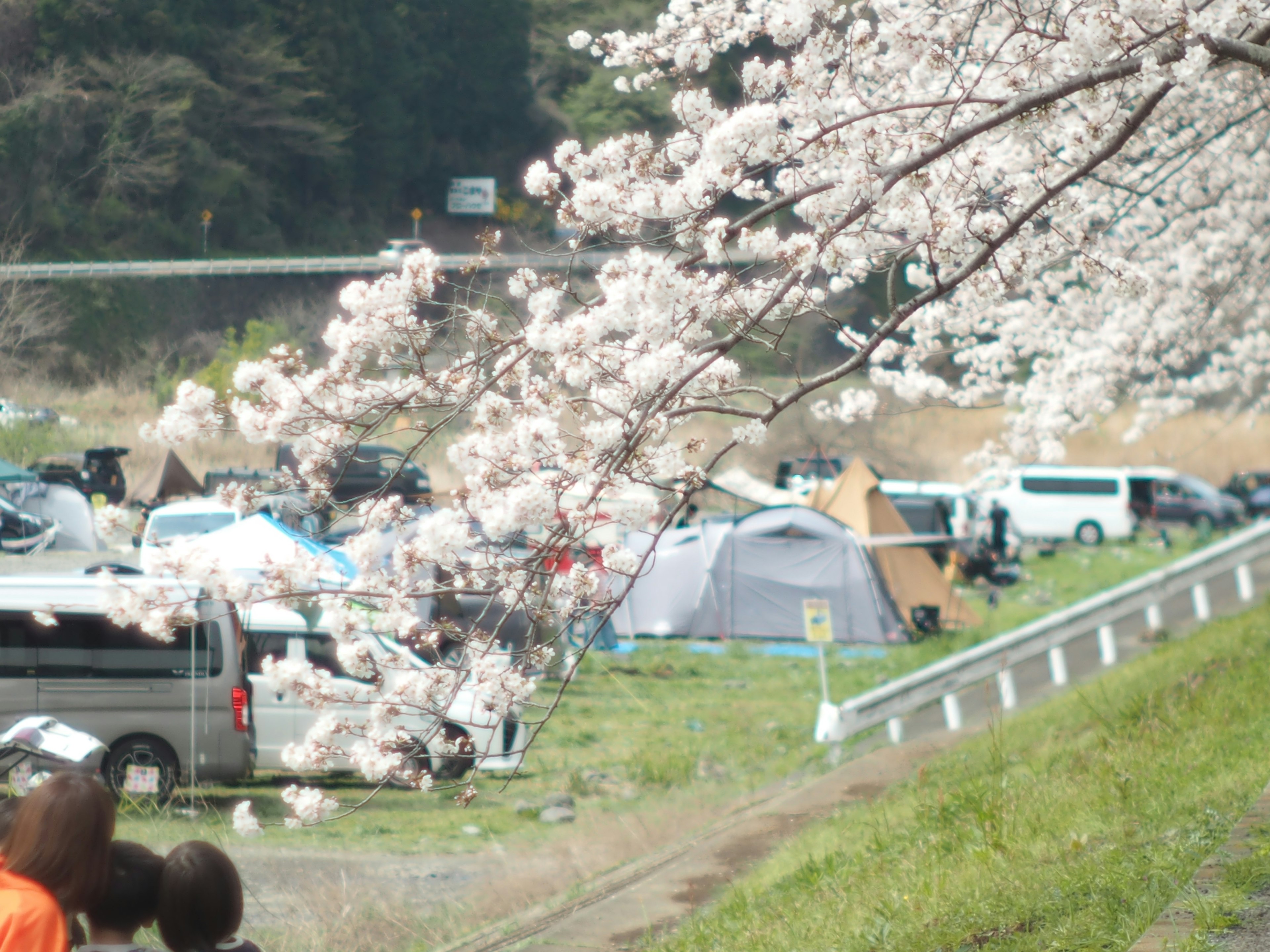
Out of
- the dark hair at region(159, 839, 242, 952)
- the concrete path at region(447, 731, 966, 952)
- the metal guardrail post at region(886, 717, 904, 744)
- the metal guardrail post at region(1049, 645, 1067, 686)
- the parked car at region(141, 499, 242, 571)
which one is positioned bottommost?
the concrete path at region(447, 731, 966, 952)

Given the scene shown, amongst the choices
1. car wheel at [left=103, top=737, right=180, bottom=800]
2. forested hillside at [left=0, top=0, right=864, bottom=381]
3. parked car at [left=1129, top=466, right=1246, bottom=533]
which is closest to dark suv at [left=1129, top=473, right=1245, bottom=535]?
parked car at [left=1129, top=466, right=1246, bottom=533]

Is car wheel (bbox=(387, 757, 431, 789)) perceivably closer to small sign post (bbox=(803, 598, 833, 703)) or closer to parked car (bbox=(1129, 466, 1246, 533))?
small sign post (bbox=(803, 598, 833, 703))

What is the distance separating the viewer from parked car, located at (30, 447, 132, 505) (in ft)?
34.0

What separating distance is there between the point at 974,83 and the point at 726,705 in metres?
9.37

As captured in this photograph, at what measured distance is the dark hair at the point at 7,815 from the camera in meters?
3.10

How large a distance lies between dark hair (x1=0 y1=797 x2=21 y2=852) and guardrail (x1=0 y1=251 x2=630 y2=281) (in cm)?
214

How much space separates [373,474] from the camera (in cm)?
1544

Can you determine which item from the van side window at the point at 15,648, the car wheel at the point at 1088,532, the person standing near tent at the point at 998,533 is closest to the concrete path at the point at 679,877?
the van side window at the point at 15,648

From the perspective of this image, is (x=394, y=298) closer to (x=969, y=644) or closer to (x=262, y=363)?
(x=262, y=363)

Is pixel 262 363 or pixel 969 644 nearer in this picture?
pixel 262 363

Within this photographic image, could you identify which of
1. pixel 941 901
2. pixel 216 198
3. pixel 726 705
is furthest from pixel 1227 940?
pixel 216 198

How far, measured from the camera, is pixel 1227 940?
133 inches

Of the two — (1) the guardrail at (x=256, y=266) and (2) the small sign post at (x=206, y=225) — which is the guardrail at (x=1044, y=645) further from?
(2) the small sign post at (x=206, y=225)

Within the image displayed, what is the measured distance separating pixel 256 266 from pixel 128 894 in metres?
23.1
